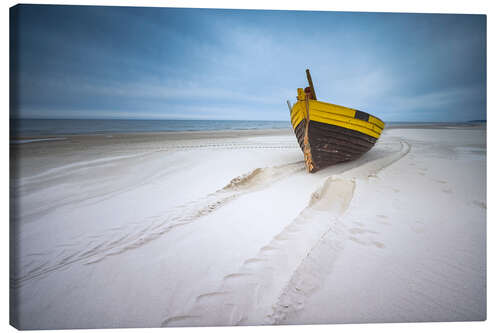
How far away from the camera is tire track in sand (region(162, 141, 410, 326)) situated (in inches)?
57.4

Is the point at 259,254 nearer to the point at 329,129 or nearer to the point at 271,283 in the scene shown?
the point at 271,283

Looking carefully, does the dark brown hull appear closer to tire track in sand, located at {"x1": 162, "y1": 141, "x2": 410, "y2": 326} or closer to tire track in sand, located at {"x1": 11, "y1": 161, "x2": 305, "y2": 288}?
tire track in sand, located at {"x1": 11, "y1": 161, "x2": 305, "y2": 288}

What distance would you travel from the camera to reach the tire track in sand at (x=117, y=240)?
73.0 inches

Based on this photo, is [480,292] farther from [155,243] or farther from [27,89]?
[27,89]

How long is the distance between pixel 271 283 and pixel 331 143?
3123 mm

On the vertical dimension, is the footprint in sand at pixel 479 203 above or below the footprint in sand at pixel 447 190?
below

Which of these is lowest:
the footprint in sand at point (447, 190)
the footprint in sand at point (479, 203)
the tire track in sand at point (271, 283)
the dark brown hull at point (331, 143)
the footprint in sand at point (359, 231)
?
the tire track in sand at point (271, 283)

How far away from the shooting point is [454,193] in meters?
2.56

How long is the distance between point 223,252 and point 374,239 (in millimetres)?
1428

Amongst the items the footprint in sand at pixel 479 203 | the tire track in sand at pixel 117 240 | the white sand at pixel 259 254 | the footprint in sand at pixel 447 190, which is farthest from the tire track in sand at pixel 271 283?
the footprint in sand at pixel 447 190

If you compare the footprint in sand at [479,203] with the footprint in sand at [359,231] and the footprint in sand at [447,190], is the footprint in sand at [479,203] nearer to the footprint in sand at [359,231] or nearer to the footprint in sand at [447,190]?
the footprint in sand at [447,190]

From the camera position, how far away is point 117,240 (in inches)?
83.9
